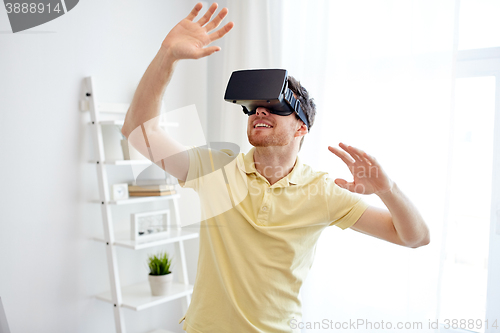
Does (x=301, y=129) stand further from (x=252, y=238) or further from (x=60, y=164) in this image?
(x=60, y=164)

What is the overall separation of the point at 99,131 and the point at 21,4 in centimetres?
67

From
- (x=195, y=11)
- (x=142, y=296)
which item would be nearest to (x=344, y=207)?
(x=195, y=11)

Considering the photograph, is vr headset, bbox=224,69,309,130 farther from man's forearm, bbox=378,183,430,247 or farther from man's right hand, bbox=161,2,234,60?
man's forearm, bbox=378,183,430,247

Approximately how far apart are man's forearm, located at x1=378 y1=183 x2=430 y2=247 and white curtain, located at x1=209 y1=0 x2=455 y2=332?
0.47 meters

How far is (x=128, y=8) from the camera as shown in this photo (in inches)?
92.7

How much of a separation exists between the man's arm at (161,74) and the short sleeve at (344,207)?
1.84 ft

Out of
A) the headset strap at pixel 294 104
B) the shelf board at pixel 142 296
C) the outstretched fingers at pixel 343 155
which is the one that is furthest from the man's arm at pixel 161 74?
the shelf board at pixel 142 296

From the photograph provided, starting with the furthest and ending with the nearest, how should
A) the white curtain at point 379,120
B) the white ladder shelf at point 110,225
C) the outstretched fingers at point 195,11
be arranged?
1. the white ladder shelf at point 110,225
2. the white curtain at point 379,120
3. the outstretched fingers at point 195,11

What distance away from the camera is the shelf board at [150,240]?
6.97 feet

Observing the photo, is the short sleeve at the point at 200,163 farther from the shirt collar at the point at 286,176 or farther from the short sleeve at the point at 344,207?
the short sleeve at the point at 344,207

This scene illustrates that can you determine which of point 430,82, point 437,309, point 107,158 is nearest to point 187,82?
point 107,158

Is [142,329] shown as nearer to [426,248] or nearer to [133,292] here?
[133,292]

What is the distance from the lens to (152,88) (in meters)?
1.08

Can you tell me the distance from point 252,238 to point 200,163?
287mm
